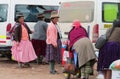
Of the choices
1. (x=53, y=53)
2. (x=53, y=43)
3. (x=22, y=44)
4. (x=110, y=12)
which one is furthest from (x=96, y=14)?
(x=22, y=44)

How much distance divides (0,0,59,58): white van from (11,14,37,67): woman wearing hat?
728 millimetres

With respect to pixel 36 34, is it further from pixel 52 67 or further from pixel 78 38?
pixel 78 38

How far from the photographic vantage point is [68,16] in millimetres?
13023

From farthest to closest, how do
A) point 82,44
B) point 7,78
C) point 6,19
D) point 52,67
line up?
point 6,19 → point 52,67 → point 7,78 → point 82,44

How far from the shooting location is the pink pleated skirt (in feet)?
44.6

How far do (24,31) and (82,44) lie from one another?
3353mm

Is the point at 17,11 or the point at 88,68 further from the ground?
the point at 17,11

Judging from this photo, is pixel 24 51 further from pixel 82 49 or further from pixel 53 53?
pixel 82 49

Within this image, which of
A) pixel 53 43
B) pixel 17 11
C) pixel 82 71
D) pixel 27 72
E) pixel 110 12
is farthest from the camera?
pixel 17 11

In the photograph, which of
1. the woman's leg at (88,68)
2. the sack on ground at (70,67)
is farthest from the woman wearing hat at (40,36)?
the woman's leg at (88,68)

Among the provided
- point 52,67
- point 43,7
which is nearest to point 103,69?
point 52,67

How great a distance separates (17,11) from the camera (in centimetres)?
1459

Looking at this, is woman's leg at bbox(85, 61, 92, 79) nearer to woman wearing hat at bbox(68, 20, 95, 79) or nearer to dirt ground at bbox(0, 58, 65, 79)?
woman wearing hat at bbox(68, 20, 95, 79)

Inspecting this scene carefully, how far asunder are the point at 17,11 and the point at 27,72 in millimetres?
2756
